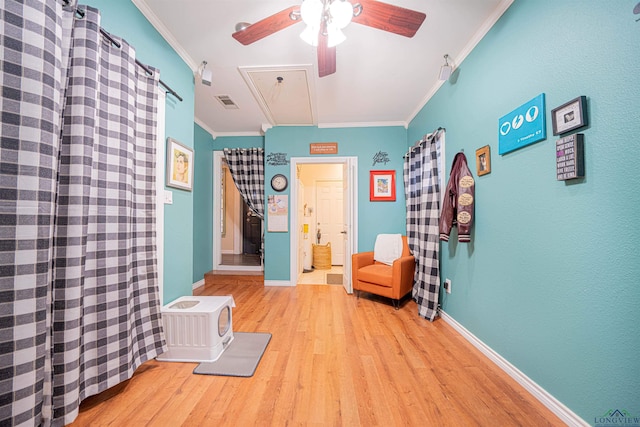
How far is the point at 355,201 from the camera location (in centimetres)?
355

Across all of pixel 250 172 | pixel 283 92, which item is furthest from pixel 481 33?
pixel 250 172

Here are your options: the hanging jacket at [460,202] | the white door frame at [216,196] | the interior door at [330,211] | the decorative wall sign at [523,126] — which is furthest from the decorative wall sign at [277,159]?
the decorative wall sign at [523,126]

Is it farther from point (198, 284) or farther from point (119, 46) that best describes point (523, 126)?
point (198, 284)

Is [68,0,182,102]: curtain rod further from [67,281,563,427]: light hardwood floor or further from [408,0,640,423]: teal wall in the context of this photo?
[408,0,640,423]: teal wall

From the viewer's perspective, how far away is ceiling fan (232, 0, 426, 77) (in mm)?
1269

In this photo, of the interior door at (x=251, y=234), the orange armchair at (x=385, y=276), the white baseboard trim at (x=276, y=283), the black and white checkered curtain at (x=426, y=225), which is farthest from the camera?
the interior door at (x=251, y=234)

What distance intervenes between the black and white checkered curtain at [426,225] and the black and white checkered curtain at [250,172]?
241 cm

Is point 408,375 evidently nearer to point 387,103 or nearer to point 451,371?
point 451,371

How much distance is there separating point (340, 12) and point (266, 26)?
1.63 ft

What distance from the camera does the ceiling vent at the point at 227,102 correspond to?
2.96m

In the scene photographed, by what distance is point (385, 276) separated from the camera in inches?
112

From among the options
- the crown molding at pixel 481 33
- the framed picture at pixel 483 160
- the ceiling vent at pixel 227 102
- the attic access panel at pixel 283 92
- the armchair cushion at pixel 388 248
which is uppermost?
the ceiling vent at pixel 227 102

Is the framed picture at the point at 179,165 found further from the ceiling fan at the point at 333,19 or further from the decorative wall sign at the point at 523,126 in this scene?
the decorative wall sign at the point at 523,126

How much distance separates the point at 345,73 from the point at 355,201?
1.72 metres
